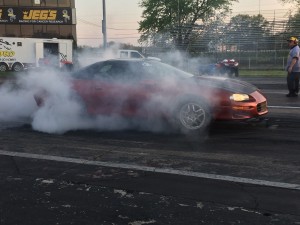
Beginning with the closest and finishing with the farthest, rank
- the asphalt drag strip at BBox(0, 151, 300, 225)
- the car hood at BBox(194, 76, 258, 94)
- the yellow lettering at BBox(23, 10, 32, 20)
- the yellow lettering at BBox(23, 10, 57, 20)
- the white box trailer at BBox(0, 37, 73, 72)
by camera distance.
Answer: the asphalt drag strip at BBox(0, 151, 300, 225) < the car hood at BBox(194, 76, 258, 94) < the white box trailer at BBox(0, 37, 73, 72) < the yellow lettering at BBox(23, 10, 32, 20) < the yellow lettering at BBox(23, 10, 57, 20)

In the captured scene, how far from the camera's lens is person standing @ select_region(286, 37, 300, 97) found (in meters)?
10.7

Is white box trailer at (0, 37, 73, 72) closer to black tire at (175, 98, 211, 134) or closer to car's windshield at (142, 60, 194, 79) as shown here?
car's windshield at (142, 60, 194, 79)

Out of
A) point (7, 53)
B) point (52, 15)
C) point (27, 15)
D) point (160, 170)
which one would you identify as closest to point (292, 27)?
point (7, 53)

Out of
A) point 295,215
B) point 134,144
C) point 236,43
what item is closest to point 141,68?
point 134,144

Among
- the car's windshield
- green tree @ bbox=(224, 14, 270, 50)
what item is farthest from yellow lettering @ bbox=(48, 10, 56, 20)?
the car's windshield

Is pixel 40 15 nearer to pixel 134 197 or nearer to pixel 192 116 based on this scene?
pixel 192 116

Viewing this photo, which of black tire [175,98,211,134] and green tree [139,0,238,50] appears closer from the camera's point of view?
black tire [175,98,211,134]

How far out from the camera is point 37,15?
144 ft

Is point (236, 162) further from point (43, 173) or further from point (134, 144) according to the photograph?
point (43, 173)

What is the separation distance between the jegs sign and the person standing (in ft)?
121

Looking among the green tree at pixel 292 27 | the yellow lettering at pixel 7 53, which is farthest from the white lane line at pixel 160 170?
the green tree at pixel 292 27

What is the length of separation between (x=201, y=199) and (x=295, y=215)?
82 centimetres

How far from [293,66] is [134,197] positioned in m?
8.26

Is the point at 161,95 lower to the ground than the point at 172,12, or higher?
lower
